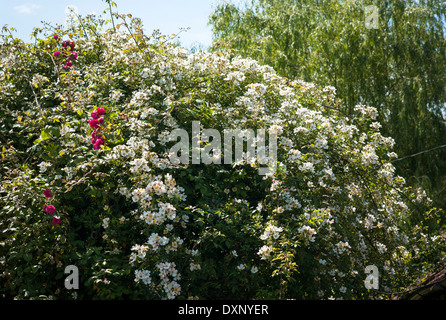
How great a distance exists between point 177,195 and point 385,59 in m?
6.60

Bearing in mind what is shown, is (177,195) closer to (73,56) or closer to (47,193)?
(47,193)

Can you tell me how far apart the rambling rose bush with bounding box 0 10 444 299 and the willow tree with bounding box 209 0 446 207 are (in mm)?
3983

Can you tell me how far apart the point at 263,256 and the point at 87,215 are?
3.53 ft

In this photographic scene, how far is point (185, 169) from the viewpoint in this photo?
2566 mm

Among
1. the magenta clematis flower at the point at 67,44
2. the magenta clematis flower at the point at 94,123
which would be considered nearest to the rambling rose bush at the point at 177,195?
the magenta clematis flower at the point at 94,123

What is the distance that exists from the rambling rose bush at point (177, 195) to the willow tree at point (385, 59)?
3983 mm

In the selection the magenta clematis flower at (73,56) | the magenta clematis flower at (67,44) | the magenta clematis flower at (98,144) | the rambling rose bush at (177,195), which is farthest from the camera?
the magenta clematis flower at (67,44)

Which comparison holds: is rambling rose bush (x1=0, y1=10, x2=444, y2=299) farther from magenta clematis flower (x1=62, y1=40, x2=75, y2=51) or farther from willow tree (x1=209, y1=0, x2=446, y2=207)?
willow tree (x1=209, y1=0, x2=446, y2=207)

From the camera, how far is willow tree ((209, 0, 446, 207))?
23.5 ft

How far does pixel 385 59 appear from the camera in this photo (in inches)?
303

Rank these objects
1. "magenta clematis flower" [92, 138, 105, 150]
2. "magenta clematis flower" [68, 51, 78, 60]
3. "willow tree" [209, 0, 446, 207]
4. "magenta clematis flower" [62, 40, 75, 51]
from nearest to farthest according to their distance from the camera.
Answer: "magenta clematis flower" [92, 138, 105, 150] < "magenta clematis flower" [68, 51, 78, 60] < "magenta clematis flower" [62, 40, 75, 51] < "willow tree" [209, 0, 446, 207]

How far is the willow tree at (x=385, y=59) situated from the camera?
282 inches

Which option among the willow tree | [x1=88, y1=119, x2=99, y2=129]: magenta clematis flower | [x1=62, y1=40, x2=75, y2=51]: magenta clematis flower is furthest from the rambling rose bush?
the willow tree

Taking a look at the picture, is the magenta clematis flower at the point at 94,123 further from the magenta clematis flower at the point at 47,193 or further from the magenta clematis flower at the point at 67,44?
the magenta clematis flower at the point at 67,44
